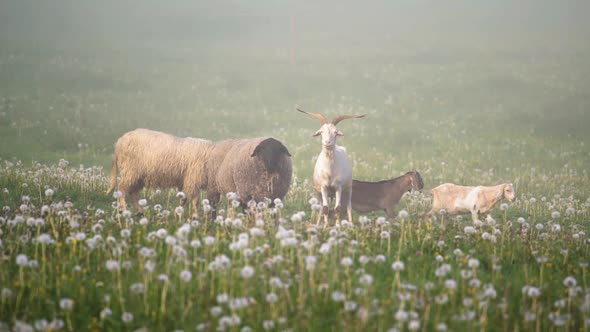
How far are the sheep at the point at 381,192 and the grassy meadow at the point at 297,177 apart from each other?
0.65 metres

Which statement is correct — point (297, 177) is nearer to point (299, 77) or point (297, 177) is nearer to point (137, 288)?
point (137, 288)

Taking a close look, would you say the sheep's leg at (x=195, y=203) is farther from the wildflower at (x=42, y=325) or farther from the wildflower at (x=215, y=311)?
the wildflower at (x=42, y=325)

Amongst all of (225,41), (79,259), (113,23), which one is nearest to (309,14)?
(225,41)

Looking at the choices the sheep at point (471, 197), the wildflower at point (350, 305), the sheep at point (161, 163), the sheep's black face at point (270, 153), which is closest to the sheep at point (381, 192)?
the sheep at point (471, 197)

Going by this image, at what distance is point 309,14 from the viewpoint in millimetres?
51000

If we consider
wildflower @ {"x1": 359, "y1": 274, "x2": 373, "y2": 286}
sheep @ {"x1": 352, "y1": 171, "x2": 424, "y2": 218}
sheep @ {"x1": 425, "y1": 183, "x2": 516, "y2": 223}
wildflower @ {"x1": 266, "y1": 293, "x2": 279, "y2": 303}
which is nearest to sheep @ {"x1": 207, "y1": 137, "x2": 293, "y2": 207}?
sheep @ {"x1": 352, "y1": 171, "x2": 424, "y2": 218}

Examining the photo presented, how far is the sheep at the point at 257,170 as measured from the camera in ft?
37.6

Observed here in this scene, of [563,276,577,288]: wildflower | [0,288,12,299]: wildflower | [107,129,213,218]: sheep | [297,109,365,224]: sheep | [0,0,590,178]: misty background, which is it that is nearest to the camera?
[0,288,12,299]: wildflower

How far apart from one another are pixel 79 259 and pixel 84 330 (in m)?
1.68

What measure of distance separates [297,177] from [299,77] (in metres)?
17.1

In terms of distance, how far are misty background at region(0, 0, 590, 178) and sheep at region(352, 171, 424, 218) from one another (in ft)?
18.0

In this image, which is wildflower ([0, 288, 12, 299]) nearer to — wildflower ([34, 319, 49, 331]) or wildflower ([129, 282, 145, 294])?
wildflower ([34, 319, 49, 331])

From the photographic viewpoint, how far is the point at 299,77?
34.4 metres

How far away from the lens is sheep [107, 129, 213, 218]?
12.6 meters
